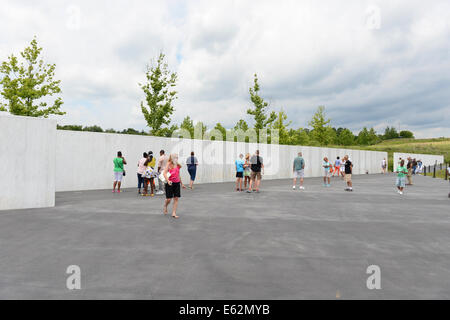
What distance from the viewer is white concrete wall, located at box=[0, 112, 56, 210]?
9617mm

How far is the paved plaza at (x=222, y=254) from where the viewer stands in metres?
3.82

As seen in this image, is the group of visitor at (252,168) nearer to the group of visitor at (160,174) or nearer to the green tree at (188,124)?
the group of visitor at (160,174)

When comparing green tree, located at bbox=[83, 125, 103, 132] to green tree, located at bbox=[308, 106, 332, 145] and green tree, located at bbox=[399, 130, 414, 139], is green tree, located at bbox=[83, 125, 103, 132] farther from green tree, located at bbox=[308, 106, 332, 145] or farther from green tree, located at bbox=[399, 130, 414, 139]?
green tree, located at bbox=[399, 130, 414, 139]

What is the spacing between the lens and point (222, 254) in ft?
17.0

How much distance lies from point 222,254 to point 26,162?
26.3 feet

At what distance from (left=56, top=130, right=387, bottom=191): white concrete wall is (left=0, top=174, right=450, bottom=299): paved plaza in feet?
19.7

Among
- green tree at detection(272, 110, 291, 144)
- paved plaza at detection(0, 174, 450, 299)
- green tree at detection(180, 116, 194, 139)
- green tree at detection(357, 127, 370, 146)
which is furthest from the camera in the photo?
green tree at detection(357, 127, 370, 146)

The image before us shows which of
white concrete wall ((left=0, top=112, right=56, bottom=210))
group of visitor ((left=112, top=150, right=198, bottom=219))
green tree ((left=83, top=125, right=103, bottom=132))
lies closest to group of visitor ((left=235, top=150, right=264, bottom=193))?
group of visitor ((left=112, top=150, right=198, bottom=219))

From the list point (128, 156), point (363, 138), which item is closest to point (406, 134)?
point (363, 138)

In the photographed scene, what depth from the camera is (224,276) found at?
4.23 metres

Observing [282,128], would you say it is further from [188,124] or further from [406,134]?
[406,134]

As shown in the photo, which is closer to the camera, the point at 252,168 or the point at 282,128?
the point at 252,168

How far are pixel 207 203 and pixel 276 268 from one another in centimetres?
667

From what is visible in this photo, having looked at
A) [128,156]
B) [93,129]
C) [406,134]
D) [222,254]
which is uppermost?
[406,134]
